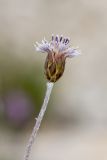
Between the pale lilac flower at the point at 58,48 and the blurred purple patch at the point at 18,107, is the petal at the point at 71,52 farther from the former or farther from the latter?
the blurred purple patch at the point at 18,107

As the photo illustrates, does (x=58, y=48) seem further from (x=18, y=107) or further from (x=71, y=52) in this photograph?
(x=18, y=107)

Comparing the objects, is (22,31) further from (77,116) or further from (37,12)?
(77,116)

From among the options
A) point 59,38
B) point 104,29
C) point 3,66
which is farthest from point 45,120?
point 59,38

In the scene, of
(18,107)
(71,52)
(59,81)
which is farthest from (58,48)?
(59,81)

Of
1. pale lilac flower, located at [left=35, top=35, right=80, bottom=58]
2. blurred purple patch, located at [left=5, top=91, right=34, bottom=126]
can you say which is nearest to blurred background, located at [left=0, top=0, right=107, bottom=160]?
blurred purple patch, located at [left=5, top=91, right=34, bottom=126]

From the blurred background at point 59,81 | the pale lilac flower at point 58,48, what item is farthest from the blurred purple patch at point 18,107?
the pale lilac flower at point 58,48

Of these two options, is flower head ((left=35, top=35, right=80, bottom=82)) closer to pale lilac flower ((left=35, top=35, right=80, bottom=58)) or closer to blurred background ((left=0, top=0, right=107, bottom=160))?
pale lilac flower ((left=35, top=35, right=80, bottom=58))
